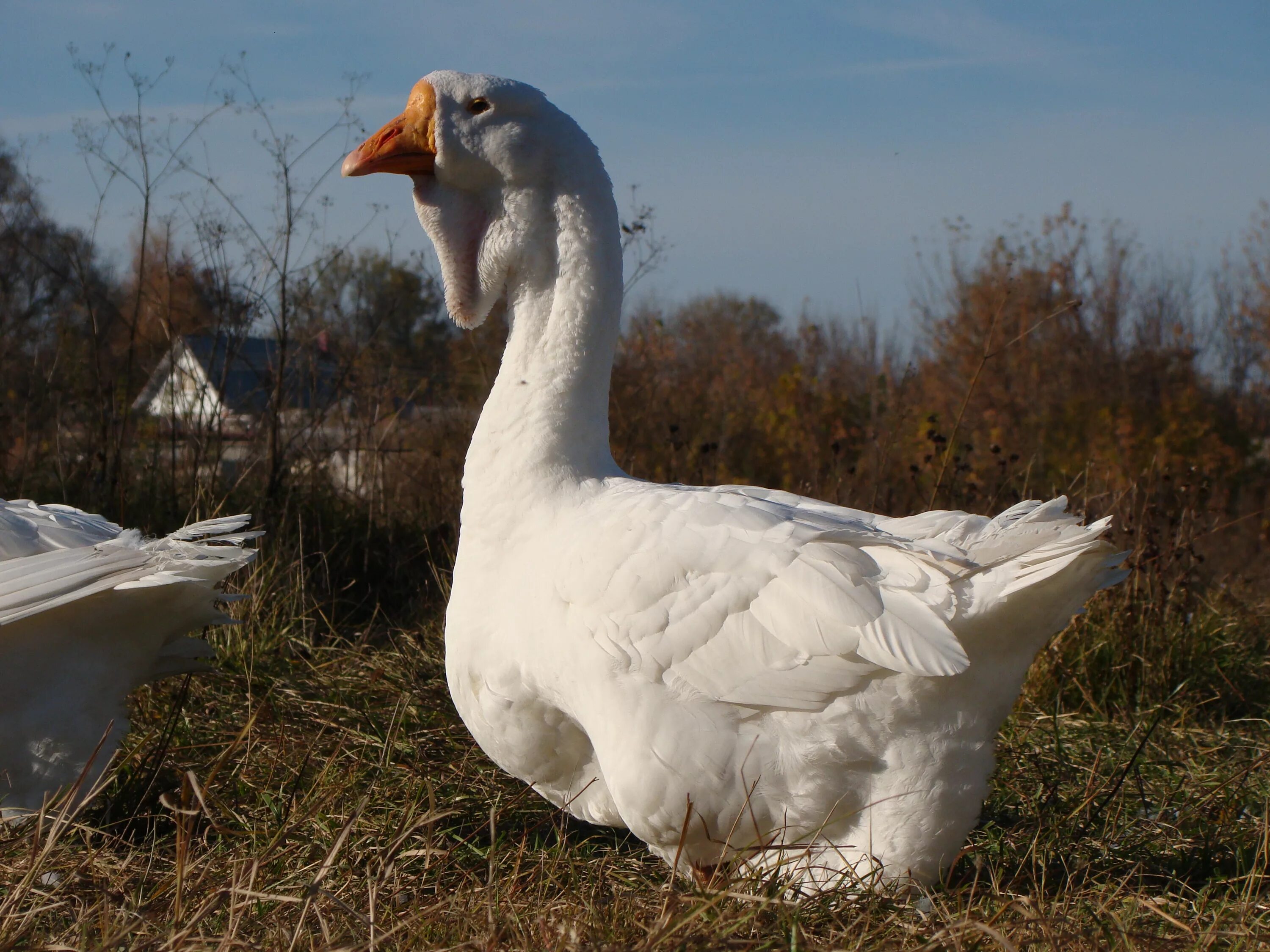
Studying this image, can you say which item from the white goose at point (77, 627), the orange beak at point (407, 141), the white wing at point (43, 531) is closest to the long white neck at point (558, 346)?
the orange beak at point (407, 141)

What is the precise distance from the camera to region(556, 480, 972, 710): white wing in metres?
2.07

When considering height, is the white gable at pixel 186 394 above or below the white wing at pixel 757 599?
above

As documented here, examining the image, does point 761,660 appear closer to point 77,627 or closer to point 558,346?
point 558,346

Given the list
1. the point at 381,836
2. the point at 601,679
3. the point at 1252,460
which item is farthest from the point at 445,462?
the point at 1252,460

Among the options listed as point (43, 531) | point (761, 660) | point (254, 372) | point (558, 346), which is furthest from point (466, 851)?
point (254, 372)

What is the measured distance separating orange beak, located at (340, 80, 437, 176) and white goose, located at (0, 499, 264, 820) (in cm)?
97

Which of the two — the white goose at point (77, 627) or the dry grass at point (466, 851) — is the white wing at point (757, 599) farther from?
the white goose at point (77, 627)

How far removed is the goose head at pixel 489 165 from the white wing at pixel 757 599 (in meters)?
0.83

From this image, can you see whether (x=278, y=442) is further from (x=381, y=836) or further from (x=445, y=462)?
(x=381, y=836)

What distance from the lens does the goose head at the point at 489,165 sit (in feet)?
8.82

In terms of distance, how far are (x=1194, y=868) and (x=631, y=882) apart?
1414mm

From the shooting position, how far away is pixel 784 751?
2160 millimetres

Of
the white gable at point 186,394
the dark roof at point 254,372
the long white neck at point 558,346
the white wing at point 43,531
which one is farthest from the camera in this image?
the dark roof at point 254,372

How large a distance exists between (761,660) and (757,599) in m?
0.12
